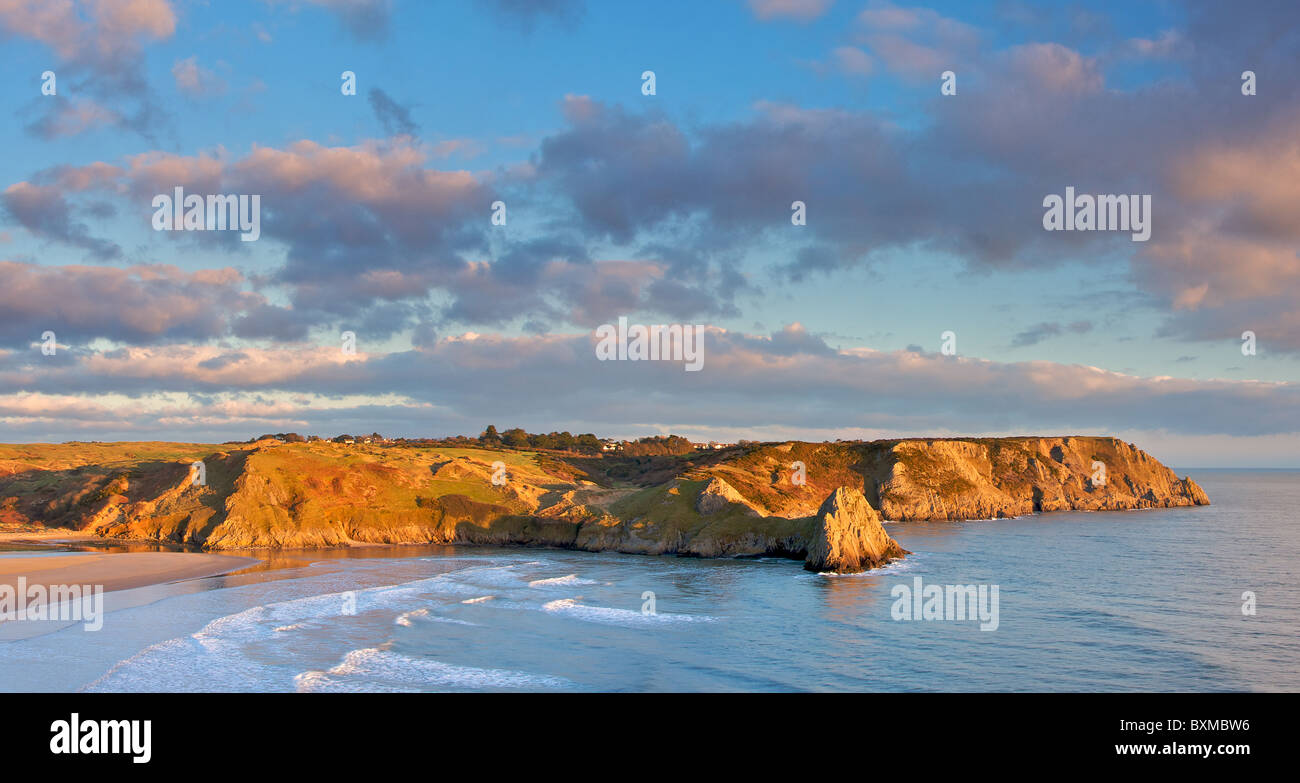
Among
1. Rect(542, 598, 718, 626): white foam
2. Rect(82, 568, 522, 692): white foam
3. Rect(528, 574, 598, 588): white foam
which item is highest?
Rect(82, 568, 522, 692): white foam

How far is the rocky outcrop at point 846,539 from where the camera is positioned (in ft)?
182

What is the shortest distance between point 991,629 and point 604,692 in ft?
65.1

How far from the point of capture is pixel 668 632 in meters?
34.4

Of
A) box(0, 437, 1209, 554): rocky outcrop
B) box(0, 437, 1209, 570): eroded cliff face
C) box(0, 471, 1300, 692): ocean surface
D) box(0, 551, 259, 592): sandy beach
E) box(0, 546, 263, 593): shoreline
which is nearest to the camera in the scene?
box(0, 471, 1300, 692): ocean surface

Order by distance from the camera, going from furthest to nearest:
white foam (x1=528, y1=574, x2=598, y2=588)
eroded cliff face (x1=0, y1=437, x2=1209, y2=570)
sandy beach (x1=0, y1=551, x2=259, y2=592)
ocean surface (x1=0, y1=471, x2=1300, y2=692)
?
eroded cliff face (x1=0, y1=437, x2=1209, y2=570)
white foam (x1=528, y1=574, x2=598, y2=588)
sandy beach (x1=0, y1=551, x2=259, y2=592)
ocean surface (x1=0, y1=471, x2=1300, y2=692)

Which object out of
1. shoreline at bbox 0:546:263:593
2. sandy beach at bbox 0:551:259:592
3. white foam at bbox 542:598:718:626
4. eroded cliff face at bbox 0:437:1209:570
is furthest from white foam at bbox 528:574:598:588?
sandy beach at bbox 0:551:259:592

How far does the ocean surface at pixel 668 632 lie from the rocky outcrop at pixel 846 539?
6.80ft

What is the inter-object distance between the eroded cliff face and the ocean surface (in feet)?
22.8

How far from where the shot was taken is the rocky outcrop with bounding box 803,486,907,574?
55.6m

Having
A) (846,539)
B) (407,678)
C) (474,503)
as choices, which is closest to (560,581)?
(846,539)

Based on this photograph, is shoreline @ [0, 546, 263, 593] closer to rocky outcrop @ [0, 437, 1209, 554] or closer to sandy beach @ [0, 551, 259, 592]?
sandy beach @ [0, 551, 259, 592]

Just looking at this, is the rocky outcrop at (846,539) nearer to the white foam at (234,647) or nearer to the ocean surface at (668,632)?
the ocean surface at (668,632)
